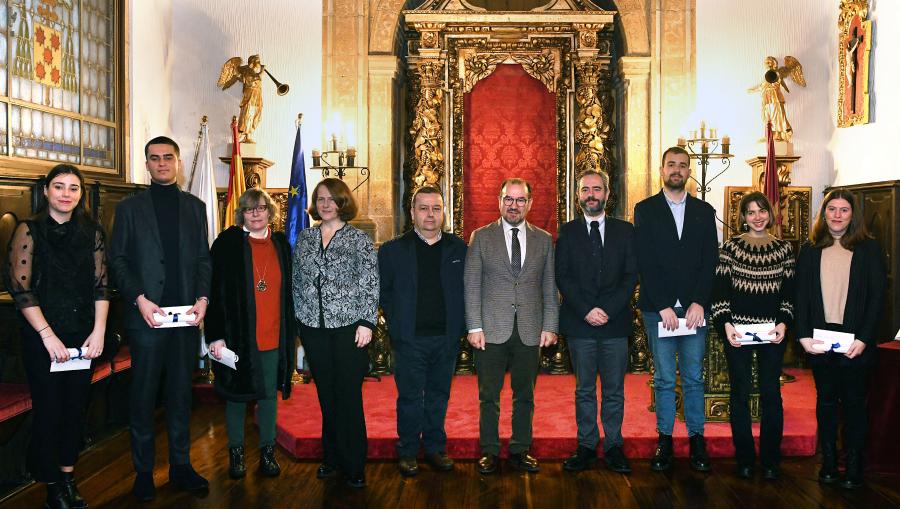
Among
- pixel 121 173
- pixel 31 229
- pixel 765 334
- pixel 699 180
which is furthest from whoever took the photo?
pixel 699 180

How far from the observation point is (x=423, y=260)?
4.25 meters

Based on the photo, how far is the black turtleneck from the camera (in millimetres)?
3980

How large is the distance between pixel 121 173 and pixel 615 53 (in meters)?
5.08

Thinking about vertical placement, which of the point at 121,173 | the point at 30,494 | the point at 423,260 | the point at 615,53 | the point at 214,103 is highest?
the point at 615,53

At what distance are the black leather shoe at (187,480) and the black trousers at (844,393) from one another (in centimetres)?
336

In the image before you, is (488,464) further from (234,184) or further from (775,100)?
(775,100)

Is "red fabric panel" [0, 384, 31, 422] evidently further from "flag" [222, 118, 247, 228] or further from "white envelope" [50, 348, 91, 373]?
"flag" [222, 118, 247, 228]

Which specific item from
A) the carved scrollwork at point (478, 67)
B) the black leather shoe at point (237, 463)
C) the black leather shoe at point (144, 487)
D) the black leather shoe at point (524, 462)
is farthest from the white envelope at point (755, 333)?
the carved scrollwork at point (478, 67)

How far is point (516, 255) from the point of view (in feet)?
14.1

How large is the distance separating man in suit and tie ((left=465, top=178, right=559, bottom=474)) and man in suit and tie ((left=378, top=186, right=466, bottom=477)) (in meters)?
0.11

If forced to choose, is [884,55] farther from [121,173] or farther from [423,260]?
[121,173]

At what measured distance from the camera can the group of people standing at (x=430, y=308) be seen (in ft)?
12.5

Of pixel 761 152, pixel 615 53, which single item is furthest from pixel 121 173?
pixel 761 152

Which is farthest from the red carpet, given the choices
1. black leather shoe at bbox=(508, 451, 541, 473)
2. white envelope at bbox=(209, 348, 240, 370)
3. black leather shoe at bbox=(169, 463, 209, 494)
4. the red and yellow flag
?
the red and yellow flag
